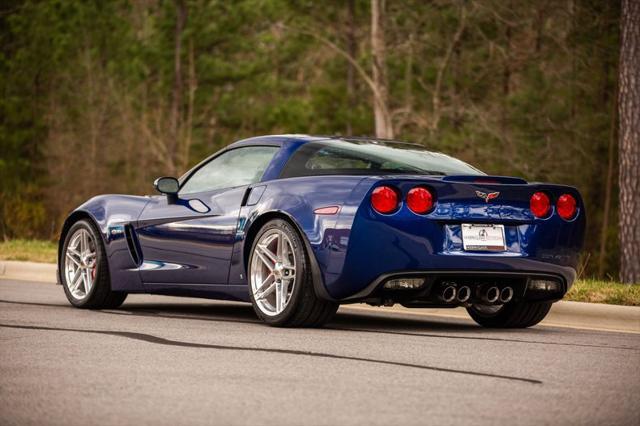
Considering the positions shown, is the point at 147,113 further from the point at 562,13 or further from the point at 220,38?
the point at 562,13

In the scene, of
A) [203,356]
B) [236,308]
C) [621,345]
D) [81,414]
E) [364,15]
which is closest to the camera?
[81,414]

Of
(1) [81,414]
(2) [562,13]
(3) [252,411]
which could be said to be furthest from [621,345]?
(2) [562,13]

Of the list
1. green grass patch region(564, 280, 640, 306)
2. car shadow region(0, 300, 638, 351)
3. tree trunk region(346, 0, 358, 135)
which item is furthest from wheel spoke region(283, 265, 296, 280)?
tree trunk region(346, 0, 358, 135)

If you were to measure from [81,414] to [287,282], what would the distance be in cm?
337

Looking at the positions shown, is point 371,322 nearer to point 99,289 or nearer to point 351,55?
point 99,289

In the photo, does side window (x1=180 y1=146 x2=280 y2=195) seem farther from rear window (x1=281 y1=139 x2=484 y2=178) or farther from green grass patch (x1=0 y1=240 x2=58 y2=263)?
green grass patch (x1=0 y1=240 x2=58 y2=263)

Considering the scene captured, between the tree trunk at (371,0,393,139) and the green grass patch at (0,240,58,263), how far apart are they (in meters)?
13.2

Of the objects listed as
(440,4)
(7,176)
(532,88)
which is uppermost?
(440,4)

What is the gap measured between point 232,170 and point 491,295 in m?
2.25

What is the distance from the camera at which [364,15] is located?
39.1 m

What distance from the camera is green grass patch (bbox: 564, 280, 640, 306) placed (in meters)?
9.67

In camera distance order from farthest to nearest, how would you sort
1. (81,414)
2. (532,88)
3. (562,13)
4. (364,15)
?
(364,15), (532,88), (562,13), (81,414)

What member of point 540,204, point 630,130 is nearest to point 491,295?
point 540,204

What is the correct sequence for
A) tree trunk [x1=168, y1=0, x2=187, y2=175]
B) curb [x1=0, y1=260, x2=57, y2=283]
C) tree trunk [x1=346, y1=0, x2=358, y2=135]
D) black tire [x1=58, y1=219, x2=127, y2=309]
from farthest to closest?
1. tree trunk [x1=168, y1=0, x2=187, y2=175]
2. tree trunk [x1=346, y1=0, x2=358, y2=135]
3. curb [x1=0, y1=260, x2=57, y2=283]
4. black tire [x1=58, y1=219, x2=127, y2=309]
